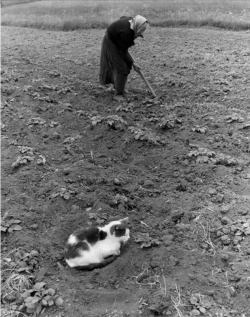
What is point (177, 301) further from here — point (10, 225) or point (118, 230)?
point (10, 225)

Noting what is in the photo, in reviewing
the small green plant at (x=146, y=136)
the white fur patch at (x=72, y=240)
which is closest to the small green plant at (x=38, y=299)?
the white fur patch at (x=72, y=240)

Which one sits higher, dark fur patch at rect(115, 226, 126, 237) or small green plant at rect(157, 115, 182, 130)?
small green plant at rect(157, 115, 182, 130)

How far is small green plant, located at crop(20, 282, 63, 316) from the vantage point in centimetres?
315

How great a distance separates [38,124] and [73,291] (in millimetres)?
3616

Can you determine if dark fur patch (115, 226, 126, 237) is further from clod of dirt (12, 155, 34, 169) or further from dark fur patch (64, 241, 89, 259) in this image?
clod of dirt (12, 155, 34, 169)

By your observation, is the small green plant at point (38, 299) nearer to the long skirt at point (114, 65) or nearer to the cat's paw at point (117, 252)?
the cat's paw at point (117, 252)

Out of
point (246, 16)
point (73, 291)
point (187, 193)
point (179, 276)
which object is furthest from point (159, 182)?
point (246, 16)

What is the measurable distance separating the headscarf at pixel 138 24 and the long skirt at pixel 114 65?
0.70 meters

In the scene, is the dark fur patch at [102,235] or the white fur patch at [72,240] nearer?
the white fur patch at [72,240]

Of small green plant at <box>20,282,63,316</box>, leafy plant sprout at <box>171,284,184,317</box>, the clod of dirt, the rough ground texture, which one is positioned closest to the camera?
leafy plant sprout at <box>171,284,184,317</box>

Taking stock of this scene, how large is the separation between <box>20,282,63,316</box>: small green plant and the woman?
4683mm

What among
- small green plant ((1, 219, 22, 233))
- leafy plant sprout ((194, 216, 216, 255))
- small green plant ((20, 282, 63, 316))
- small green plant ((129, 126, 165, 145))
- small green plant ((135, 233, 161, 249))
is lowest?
small green plant ((20, 282, 63, 316))

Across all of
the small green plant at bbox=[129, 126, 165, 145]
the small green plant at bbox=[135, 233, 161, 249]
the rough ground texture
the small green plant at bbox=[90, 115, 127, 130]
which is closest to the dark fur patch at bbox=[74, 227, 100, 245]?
the rough ground texture

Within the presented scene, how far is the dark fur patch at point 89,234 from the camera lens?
12.5 feet
